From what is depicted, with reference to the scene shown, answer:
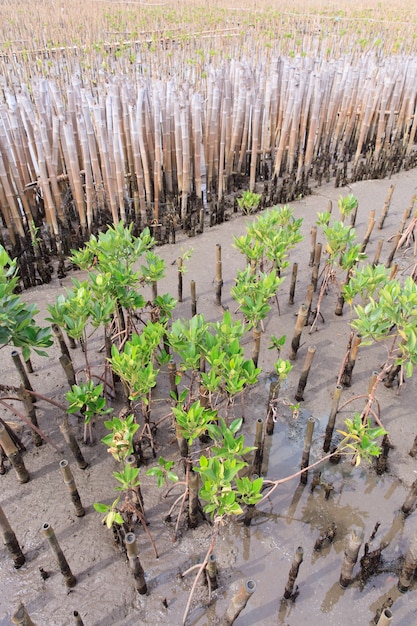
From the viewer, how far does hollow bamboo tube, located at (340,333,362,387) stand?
123 inches

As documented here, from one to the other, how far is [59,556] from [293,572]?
113cm

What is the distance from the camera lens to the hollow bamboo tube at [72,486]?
2.27 m

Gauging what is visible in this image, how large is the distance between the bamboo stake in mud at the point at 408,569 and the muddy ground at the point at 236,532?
5cm

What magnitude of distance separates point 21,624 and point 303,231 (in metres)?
4.84

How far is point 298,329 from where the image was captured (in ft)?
11.1

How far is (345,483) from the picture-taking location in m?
2.75

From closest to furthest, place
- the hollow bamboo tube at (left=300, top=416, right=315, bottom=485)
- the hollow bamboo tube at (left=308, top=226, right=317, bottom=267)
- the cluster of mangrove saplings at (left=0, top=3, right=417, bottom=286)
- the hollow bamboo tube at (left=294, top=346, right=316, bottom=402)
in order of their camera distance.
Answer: the hollow bamboo tube at (left=300, top=416, right=315, bottom=485)
the hollow bamboo tube at (left=294, top=346, right=316, bottom=402)
the hollow bamboo tube at (left=308, top=226, right=317, bottom=267)
the cluster of mangrove saplings at (left=0, top=3, right=417, bottom=286)

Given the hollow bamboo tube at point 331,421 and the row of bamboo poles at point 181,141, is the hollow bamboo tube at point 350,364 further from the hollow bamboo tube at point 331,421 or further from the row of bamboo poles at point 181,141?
the row of bamboo poles at point 181,141

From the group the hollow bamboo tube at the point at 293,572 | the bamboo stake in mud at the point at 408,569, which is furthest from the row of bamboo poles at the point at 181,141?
the bamboo stake in mud at the point at 408,569

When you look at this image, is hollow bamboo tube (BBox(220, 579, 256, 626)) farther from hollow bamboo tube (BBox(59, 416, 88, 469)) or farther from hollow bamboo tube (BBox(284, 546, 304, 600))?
hollow bamboo tube (BBox(59, 416, 88, 469))

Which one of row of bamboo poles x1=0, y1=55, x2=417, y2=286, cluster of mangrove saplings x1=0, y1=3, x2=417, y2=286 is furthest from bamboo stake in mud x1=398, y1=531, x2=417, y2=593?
row of bamboo poles x1=0, y1=55, x2=417, y2=286

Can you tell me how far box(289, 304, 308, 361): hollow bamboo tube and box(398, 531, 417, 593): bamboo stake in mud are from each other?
5.13ft

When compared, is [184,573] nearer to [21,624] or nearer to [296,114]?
[21,624]

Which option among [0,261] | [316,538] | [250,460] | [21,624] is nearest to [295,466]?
[250,460]
